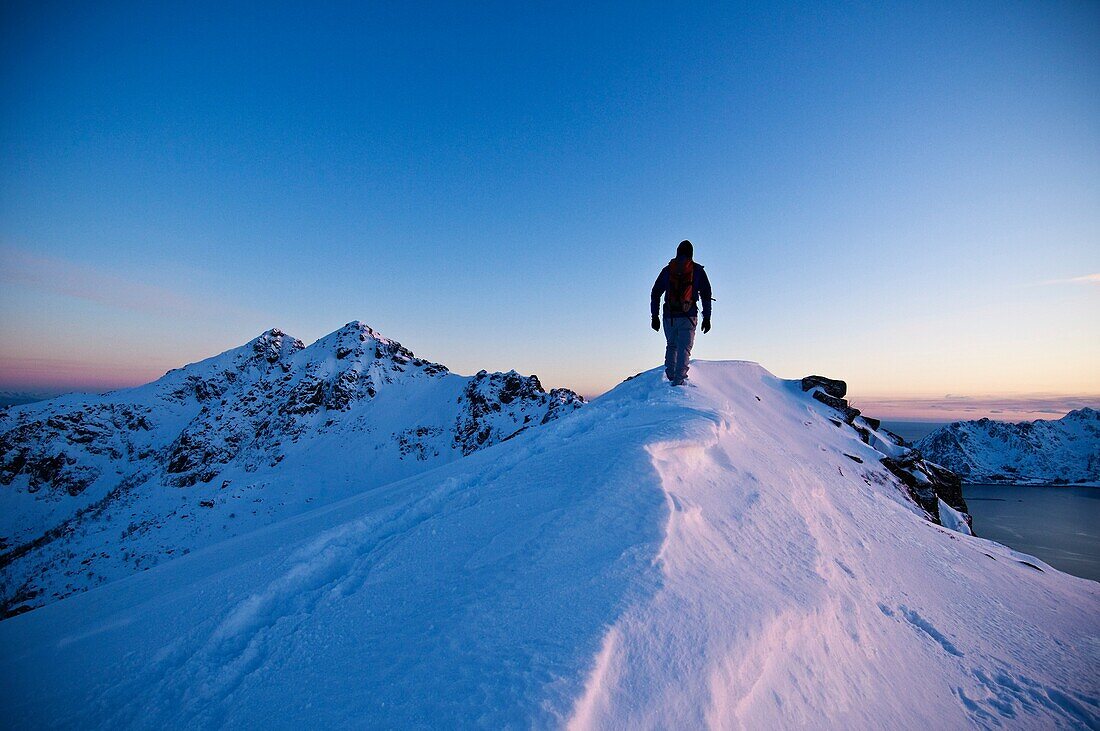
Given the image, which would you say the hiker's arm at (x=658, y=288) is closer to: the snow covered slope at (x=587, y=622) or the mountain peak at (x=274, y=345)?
the snow covered slope at (x=587, y=622)

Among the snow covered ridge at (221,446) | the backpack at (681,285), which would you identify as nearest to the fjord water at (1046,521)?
the snow covered ridge at (221,446)

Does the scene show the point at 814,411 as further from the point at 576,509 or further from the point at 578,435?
the point at 576,509

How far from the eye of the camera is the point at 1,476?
56.4 meters

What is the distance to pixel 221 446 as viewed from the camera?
176 ft

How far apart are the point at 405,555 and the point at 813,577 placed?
12.5 feet

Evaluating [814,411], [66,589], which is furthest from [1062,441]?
[66,589]

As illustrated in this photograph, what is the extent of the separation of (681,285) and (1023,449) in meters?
195

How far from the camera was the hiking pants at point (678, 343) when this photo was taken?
29.0 ft

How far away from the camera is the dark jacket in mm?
8609

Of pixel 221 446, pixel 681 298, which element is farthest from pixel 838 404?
pixel 221 446

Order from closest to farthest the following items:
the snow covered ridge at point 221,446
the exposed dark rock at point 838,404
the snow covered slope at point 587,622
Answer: the snow covered slope at point 587,622 < the exposed dark rock at point 838,404 < the snow covered ridge at point 221,446

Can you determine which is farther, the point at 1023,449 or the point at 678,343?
the point at 1023,449

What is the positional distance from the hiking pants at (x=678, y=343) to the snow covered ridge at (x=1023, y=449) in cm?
15299

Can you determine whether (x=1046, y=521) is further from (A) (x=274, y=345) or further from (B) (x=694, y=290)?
(A) (x=274, y=345)
